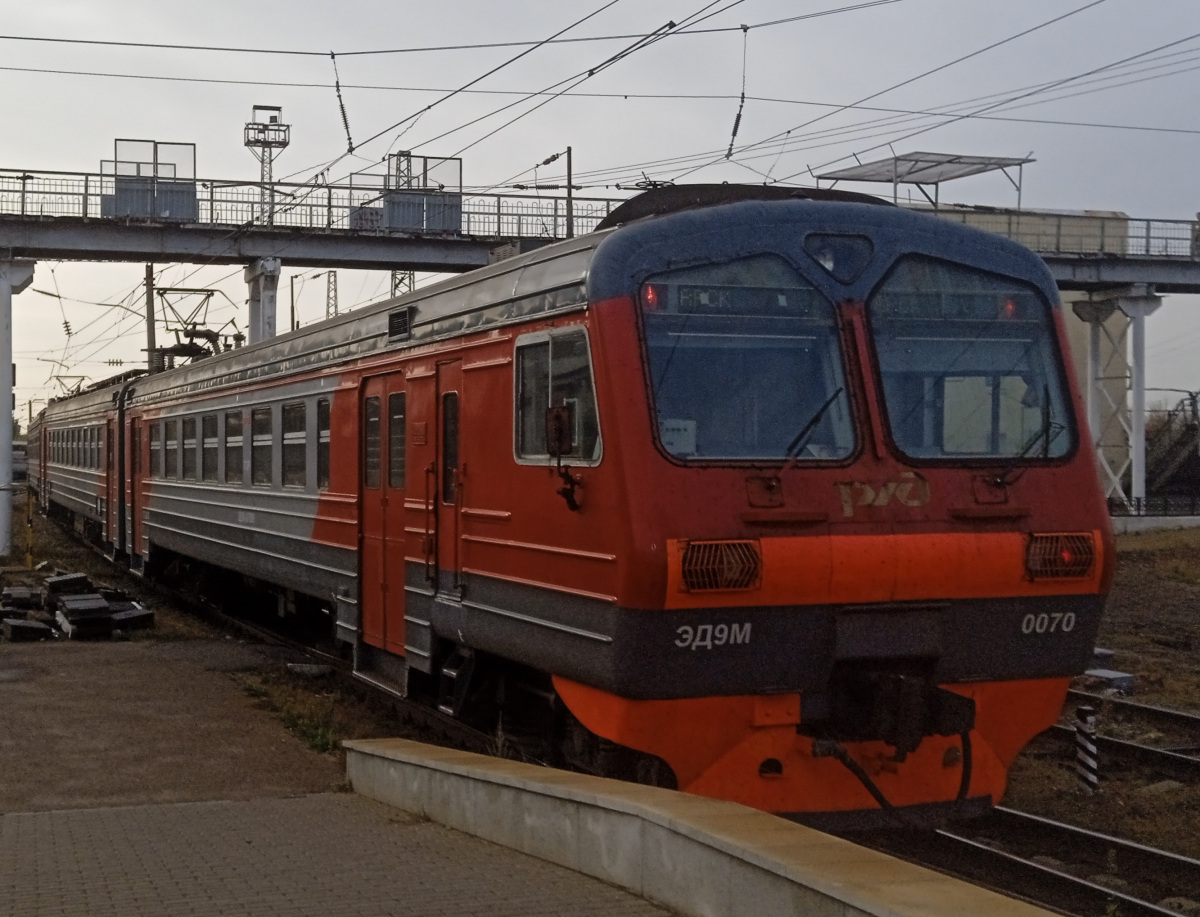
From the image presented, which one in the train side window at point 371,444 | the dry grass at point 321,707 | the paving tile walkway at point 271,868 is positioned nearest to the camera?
the paving tile walkway at point 271,868

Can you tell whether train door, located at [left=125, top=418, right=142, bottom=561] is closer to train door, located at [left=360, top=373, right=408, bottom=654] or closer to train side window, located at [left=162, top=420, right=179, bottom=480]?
train side window, located at [left=162, top=420, right=179, bottom=480]

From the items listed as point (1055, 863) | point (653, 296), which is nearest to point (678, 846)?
point (653, 296)

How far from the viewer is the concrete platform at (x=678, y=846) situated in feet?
14.5

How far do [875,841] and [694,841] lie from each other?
9.57 ft

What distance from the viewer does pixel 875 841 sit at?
307 inches

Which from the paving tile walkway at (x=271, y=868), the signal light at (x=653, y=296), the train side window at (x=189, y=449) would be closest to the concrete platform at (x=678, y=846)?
the paving tile walkway at (x=271, y=868)

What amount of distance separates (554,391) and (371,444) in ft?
11.6

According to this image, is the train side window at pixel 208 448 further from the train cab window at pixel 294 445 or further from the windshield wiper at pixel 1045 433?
the windshield wiper at pixel 1045 433

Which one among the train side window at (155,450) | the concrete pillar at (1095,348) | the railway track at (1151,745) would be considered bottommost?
the railway track at (1151,745)

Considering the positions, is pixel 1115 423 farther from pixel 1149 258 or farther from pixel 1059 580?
pixel 1059 580

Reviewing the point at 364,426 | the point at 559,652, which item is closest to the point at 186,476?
the point at 364,426

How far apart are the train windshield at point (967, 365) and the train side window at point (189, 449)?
39.4 feet

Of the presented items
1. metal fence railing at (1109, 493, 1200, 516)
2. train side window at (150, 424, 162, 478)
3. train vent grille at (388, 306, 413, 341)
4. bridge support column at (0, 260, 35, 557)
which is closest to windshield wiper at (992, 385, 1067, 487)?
train vent grille at (388, 306, 413, 341)

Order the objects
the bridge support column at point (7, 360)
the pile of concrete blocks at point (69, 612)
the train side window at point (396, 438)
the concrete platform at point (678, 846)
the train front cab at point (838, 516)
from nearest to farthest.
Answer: the concrete platform at point (678, 846) → the train front cab at point (838, 516) → the train side window at point (396, 438) → the pile of concrete blocks at point (69, 612) → the bridge support column at point (7, 360)
